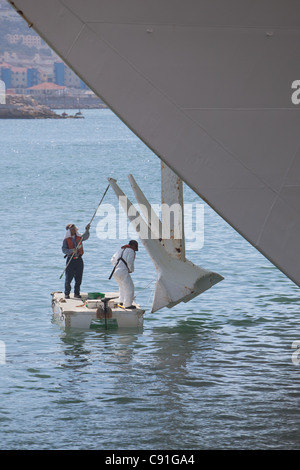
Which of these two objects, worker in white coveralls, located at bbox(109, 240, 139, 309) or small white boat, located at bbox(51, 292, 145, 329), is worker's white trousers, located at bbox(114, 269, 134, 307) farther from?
small white boat, located at bbox(51, 292, 145, 329)

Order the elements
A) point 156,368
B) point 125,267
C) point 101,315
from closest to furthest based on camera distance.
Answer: point 156,368 → point 101,315 → point 125,267

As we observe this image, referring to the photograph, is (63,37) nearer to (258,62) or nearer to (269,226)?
(258,62)

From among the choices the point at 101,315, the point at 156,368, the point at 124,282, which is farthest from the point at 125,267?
the point at 156,368

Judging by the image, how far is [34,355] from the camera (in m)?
16.9

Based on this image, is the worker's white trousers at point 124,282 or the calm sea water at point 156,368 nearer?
the calm sea water at point 156,368

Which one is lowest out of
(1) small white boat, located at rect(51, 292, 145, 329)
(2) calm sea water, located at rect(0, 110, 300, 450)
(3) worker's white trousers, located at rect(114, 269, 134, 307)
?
(2) calm sea water, located at rect(0, 110, 300, 450)

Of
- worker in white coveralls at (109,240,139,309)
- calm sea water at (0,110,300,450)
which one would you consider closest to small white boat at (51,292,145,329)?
calm sea water at (0,110,300,450)

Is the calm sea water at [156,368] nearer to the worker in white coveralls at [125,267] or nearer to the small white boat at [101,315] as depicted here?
the small white boat at [101,315]

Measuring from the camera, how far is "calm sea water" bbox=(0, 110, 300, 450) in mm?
12430

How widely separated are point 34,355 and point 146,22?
8.94 meters

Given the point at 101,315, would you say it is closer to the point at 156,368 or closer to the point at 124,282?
the point at 124,282

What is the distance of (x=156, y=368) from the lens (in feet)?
51.7

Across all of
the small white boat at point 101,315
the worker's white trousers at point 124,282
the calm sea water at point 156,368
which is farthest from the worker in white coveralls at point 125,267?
the calm sea water at point 156,368

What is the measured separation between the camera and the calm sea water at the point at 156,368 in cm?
1243
